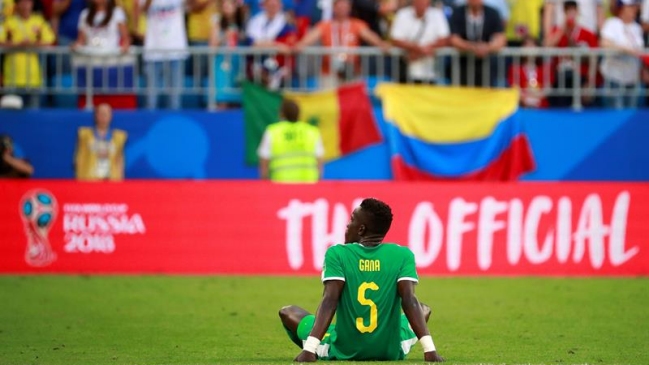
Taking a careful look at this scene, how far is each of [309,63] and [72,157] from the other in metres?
4.20

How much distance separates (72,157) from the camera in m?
22.1

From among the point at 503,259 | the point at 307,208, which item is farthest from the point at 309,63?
the point at 503,259

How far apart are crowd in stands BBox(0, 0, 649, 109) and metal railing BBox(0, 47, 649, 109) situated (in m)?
0.02

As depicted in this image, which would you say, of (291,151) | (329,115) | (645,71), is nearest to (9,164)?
(291,151)

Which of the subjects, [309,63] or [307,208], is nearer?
[307,208]

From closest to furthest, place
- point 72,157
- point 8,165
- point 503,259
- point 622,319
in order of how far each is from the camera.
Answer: point 622,319 < point 503,259 < point 8,165 < point 72,157

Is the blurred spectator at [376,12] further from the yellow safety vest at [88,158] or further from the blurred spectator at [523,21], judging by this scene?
the yellow safety vest at [88,158]

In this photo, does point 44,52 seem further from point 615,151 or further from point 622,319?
point 622,319

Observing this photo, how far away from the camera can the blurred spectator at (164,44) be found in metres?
21.2

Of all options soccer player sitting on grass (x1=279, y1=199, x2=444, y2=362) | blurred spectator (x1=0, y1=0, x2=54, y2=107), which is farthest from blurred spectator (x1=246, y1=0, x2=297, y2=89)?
soccer player sitting on grass (x1=279, y1=199, x2=444, y2=362)

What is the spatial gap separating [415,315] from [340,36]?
12398mm

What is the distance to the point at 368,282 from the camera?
382 inches

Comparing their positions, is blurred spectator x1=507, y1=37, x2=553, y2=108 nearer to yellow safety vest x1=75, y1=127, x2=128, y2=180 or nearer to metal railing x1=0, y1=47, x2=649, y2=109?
metal railing x1=0, y1=47, x2=649, y2=109

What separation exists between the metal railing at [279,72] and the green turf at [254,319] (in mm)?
4433
